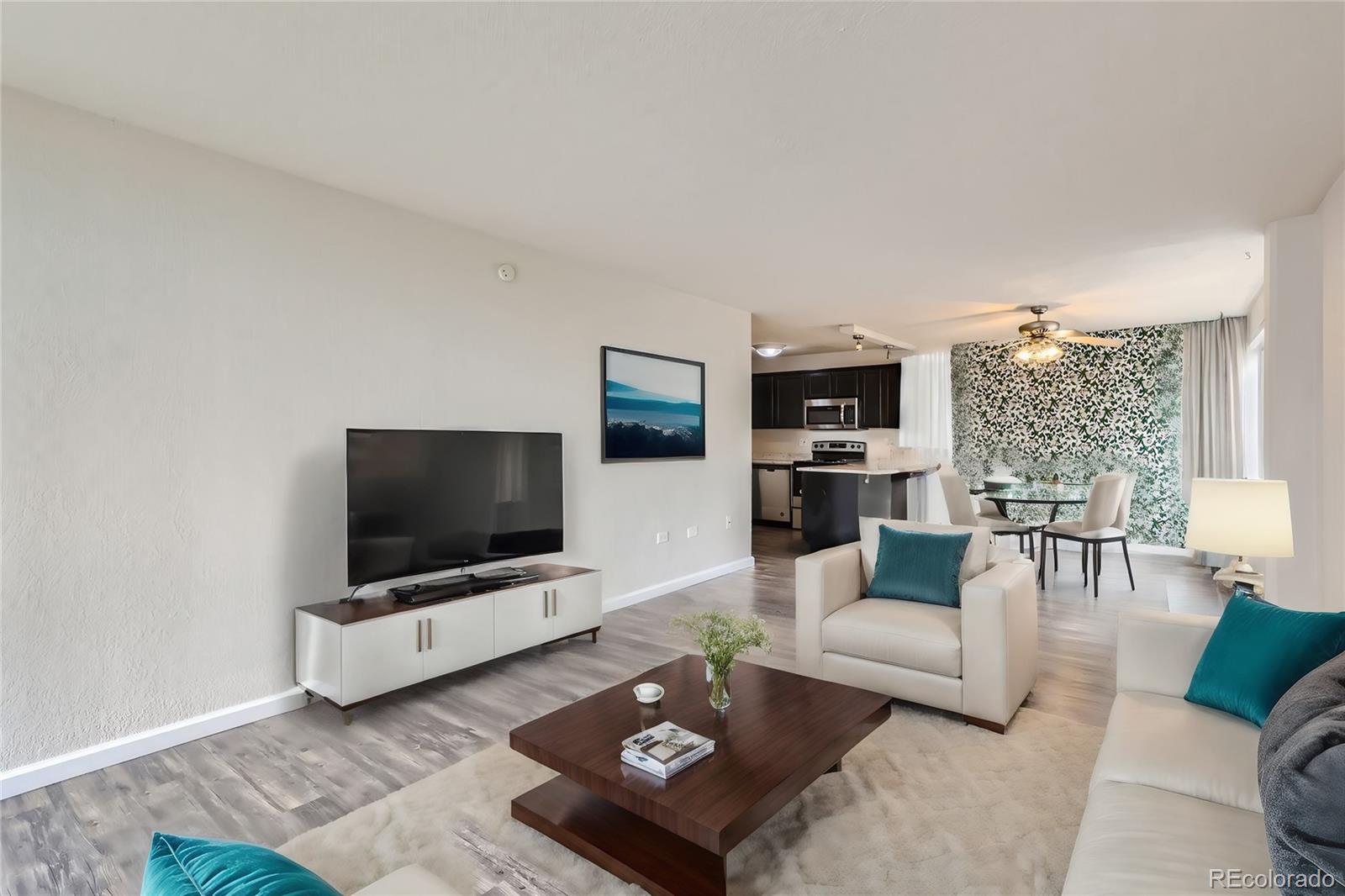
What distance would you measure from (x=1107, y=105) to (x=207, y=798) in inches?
162

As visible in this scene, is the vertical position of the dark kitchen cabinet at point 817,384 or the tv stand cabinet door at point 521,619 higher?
the dark kitchen cabinet at point 817,384

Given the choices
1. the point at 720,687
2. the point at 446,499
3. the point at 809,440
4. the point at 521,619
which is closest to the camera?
the point at 720,687

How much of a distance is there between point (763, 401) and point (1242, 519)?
7.70 meters

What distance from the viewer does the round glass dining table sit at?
5.93 m

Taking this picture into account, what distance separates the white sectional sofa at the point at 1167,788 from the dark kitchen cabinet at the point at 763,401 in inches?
303

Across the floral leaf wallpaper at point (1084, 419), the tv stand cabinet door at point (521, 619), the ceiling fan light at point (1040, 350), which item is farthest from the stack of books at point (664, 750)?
the floral leaf wallpaper at point (1084, 419)

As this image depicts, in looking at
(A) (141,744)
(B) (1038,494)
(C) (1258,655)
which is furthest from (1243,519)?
(A) (141,744)

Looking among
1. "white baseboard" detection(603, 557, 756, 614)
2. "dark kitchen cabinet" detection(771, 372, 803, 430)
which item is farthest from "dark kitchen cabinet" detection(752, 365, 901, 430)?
"white baseboard" detection(603, 557, 756, 614)

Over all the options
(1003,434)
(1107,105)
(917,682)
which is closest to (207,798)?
(917,682)

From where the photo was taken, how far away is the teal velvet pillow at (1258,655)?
1.81 m

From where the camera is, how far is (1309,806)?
3.27 feet

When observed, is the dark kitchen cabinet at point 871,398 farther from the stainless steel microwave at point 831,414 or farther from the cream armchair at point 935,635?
the cream armchair at point 935,635

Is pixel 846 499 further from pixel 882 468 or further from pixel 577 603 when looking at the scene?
pixel 577 603

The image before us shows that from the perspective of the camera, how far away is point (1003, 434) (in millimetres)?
8133
